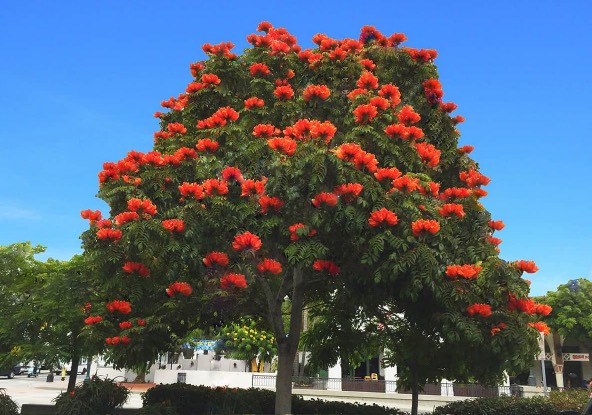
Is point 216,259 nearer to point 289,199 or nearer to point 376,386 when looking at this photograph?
point 289,199

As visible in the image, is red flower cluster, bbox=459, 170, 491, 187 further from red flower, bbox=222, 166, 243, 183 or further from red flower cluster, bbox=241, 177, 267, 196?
red flower, bbox=222, 166, 243, 183

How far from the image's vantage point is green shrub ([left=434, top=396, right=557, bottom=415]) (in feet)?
54.9

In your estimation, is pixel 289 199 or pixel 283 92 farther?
pixel 283 92

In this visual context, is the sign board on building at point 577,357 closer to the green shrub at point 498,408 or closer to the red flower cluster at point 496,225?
the green shrub at point 498,408

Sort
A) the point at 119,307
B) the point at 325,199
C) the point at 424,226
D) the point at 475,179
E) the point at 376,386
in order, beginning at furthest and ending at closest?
the point at 376,386 → the point at 475,179 → the point at 119,307 → the point at 325,199 → the point at 424,226

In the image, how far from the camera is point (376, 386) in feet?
129

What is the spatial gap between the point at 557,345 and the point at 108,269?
51.2 metres

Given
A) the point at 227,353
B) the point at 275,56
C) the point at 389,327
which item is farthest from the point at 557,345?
the point at 275,56

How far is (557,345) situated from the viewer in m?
50.9

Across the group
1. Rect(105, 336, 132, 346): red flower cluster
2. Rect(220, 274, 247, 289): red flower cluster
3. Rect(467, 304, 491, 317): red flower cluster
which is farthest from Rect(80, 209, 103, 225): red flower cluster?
Rect(467, 304, 491, 317): red flower cluster

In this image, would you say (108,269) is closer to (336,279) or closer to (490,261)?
(336,279)

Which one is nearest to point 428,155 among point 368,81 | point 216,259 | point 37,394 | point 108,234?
point 368,81

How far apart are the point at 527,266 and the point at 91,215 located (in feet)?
25.9

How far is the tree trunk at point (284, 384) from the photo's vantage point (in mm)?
11922
